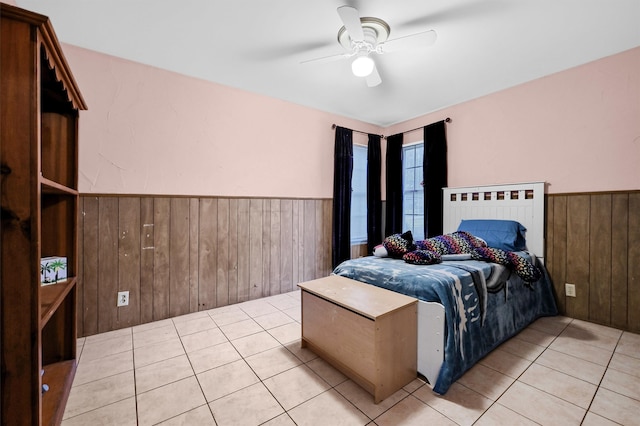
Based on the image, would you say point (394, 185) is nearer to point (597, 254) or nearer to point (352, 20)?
point (597, 254)

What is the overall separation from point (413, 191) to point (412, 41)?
2.45 metres

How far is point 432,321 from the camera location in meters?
1.63

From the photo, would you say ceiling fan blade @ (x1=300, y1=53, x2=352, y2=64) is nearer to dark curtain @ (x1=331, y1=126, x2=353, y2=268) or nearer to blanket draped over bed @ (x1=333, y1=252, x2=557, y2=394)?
dark curtain @ (x1=331, y1=126, x2=353, y2=268)

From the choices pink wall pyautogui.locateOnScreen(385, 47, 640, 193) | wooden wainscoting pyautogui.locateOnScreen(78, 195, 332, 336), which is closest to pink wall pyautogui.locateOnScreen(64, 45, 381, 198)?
wooden wainscoting pyautogui.locateOnScreen(78, 195, 332, 336)

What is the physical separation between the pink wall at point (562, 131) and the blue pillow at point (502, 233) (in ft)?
1.65

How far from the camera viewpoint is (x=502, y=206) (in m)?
3.01

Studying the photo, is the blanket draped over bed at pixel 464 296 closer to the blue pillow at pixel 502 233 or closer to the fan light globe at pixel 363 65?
the blue pillow at pixel 502 233

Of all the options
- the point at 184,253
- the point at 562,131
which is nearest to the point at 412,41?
the point at 562,131

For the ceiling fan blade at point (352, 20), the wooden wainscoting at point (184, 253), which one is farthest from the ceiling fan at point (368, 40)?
the wooden wainscoting at point (184, 253)

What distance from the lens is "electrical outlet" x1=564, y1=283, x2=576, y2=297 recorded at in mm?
2581

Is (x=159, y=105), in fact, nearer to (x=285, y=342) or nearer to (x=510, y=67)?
(x=285, y=342)

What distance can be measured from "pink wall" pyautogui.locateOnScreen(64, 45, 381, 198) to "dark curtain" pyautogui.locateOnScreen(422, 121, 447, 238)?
1.43 metres

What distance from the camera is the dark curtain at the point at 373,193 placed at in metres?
4.16

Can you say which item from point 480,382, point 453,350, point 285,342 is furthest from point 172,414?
point 480,382
